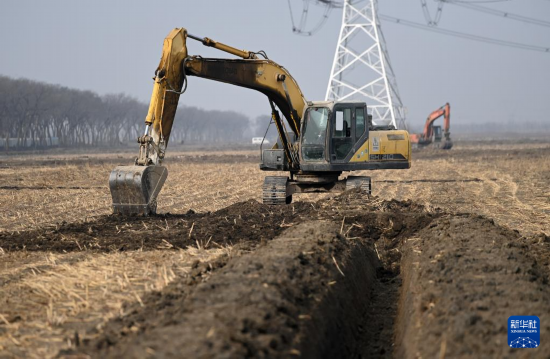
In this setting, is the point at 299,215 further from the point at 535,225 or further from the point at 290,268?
the point at 290,268

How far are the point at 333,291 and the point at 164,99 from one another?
24.2ft

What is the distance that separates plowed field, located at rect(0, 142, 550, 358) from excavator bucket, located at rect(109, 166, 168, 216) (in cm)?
32

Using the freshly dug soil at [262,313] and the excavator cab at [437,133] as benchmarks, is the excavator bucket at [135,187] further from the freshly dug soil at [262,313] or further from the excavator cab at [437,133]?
the excavator cab at [437,133]

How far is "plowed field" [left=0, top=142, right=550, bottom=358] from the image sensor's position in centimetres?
575

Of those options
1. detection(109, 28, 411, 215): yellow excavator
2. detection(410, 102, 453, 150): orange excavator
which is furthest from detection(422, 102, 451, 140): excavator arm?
detection(109, 28, 411, 215): yellow excavator

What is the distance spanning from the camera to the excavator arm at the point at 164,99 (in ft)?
44.1

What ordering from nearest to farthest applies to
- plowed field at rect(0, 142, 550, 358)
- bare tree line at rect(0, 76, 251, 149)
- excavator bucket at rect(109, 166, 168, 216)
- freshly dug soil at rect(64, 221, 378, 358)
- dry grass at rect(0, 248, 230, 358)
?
freshly dug soil at rect(64, 221, 378, 358), plowed field at rect(0, 142, 550, 358), dry grass at rect(0, 248, 230, 358), excavator bucket at rect(109, 166, 168, 216), bare tree line at rect(0, 76, 251, 149)

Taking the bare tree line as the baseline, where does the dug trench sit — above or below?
below

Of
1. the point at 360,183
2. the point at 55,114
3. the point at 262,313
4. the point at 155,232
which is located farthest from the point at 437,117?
the point at 55,114

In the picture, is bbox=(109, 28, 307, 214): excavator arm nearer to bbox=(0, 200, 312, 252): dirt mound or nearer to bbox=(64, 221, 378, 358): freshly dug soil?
bbox=(0, 200, 312, 252): dirt mound

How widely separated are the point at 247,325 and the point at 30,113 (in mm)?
99080

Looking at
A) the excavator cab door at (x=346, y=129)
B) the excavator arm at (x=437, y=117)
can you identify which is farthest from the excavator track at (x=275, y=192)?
the excavator arm at (x=437, y=117)

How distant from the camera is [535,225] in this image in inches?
554

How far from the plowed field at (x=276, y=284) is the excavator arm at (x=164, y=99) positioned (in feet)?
1.77
